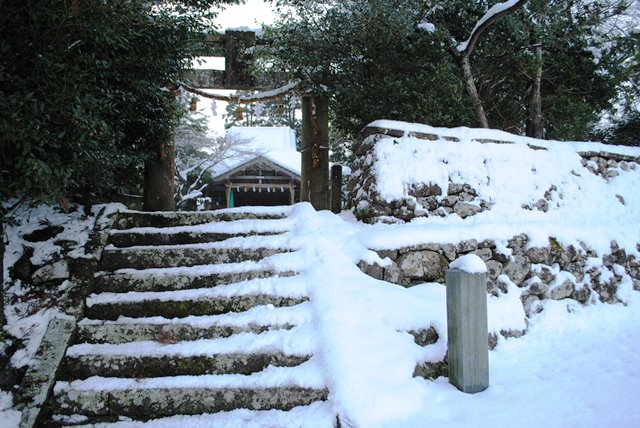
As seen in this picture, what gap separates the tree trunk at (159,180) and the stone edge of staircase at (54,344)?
2567 mm

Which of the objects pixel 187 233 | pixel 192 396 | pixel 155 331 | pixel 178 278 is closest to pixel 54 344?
pixel 155 331

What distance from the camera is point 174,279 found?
11.8 feet

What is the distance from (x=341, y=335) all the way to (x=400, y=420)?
69cm

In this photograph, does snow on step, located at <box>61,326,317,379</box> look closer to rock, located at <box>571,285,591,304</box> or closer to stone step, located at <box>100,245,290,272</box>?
stone step, located at <box>100,245,290,272</box>

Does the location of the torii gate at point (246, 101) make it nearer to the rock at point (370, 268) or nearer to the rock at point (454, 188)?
the rock at point (454, 188)

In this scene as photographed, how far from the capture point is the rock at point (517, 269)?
4203 millimetres

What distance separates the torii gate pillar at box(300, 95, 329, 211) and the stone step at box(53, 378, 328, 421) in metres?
4.38

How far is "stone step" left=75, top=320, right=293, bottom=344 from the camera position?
3.13m

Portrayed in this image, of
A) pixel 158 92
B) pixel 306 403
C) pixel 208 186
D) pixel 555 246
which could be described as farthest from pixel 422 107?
pixel 208 186

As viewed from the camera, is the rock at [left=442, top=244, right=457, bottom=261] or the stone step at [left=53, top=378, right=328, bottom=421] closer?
the stone step at [left=53, top=378, right=328, bottom=421]

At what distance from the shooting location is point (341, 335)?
2.85 m

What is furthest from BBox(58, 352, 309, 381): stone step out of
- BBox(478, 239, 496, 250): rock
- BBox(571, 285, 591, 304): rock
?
BBox(571, 285, 591, 304): rock

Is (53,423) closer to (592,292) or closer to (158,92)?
(158,92)

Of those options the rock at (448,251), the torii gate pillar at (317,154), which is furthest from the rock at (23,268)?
the torii gate pillar at (317,154)
